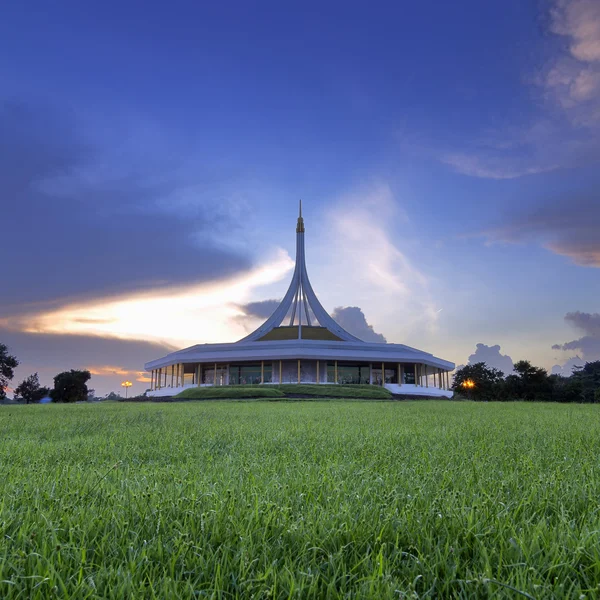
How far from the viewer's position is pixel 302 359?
121 feet

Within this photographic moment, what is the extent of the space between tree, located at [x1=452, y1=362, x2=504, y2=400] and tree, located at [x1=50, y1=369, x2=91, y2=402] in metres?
33.5

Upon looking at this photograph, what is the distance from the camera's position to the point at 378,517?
187 centimetres

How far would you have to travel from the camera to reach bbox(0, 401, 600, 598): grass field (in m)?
1.35

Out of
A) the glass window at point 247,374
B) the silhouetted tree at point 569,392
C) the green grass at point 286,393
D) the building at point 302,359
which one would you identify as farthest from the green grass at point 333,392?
the silhouetted tree at point 569,392

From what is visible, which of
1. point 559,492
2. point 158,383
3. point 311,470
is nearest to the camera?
point 559,492

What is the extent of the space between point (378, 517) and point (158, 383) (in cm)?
4667

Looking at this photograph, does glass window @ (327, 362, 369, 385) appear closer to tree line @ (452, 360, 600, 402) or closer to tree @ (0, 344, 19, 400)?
tree line @ (452, 360, 600, 402)

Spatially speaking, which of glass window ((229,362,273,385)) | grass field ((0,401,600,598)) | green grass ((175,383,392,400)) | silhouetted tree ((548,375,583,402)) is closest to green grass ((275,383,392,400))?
green grass ((175,383,392,400))

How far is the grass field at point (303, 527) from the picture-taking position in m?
1.35

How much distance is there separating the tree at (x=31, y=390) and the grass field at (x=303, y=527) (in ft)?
159

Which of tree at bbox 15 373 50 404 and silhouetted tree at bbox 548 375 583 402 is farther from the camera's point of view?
tree at bbox 15 373 50 404

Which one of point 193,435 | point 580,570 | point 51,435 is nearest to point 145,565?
point 580,570

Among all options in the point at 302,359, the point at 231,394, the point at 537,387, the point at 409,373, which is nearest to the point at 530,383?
the point at 537,387

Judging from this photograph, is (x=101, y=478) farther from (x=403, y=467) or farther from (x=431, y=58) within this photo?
(x=431, y=58)
